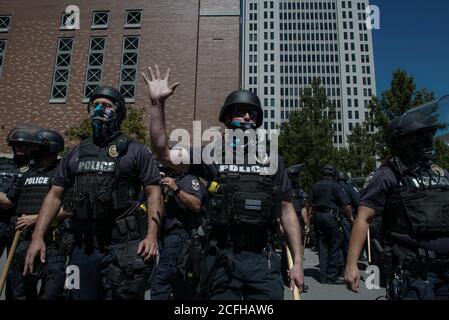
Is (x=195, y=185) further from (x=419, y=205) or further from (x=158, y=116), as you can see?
(x=419, y=205)

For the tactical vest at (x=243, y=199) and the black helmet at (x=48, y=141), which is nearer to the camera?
the tactical vest at (x=243, y=199)

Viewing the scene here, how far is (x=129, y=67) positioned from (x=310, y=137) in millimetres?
14041

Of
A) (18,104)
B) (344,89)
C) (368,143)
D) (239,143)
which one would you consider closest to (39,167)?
(239,143)

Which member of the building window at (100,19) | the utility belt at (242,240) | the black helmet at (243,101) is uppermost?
the building window at (100,19)

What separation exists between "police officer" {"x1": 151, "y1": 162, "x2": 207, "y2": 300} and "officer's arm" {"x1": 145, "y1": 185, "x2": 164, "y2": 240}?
2.34 feet

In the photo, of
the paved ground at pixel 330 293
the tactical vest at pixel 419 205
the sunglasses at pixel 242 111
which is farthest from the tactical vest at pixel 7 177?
the tactical vest at pixel 419 205

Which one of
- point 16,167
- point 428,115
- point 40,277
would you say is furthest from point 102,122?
point 428,115

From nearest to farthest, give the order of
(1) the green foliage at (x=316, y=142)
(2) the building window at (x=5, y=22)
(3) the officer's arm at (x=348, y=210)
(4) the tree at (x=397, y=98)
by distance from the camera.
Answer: (3) the officer's arm at (x=348, y=210), (4) the tree at (x=397, y=98), (1) the green foliage at (x=316, y=142), (2) the building window at (x=5, y=22)

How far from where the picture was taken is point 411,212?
2.34 metres

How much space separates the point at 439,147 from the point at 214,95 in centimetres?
1515

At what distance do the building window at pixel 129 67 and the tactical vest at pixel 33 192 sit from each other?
21189mm

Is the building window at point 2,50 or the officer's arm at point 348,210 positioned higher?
the building window at point 2,50

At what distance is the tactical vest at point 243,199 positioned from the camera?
238cm

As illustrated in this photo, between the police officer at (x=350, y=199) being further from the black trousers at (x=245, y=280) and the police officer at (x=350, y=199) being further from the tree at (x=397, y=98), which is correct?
the tree at (x=397, y=98)
